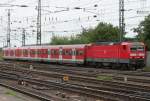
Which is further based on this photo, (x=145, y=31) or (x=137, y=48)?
(x=145, y=31)

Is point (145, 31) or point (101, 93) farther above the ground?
point (145, 31)

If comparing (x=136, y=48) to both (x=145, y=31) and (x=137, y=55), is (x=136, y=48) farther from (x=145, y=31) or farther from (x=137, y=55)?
(x=145, y=31)

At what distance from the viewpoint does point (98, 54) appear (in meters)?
46.4

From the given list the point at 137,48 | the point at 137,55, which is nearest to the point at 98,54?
the point at 137,48

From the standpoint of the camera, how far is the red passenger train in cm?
4197

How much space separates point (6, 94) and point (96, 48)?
26566mm

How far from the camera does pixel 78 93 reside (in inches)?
856

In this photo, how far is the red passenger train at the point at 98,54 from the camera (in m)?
42.0

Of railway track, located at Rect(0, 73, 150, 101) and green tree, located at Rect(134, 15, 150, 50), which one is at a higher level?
green tree, located at Rect(134, 15, 150, 50)

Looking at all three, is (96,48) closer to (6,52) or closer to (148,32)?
(148,32)

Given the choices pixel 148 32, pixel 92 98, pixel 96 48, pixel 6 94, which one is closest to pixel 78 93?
pixel 92 98

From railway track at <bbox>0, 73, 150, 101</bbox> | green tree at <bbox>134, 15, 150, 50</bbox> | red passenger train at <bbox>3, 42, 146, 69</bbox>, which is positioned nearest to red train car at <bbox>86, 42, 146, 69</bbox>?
red passenger train at <bbox>3, 42, 146, 69</bbox>

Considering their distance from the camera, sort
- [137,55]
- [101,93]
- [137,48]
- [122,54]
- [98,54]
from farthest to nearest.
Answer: [98,54]
[137,48]
[137,55]
[122,54]
[101,93]

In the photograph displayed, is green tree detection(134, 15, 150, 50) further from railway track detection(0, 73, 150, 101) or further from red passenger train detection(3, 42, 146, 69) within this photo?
railway track detection(0, 73, 150, 101)
